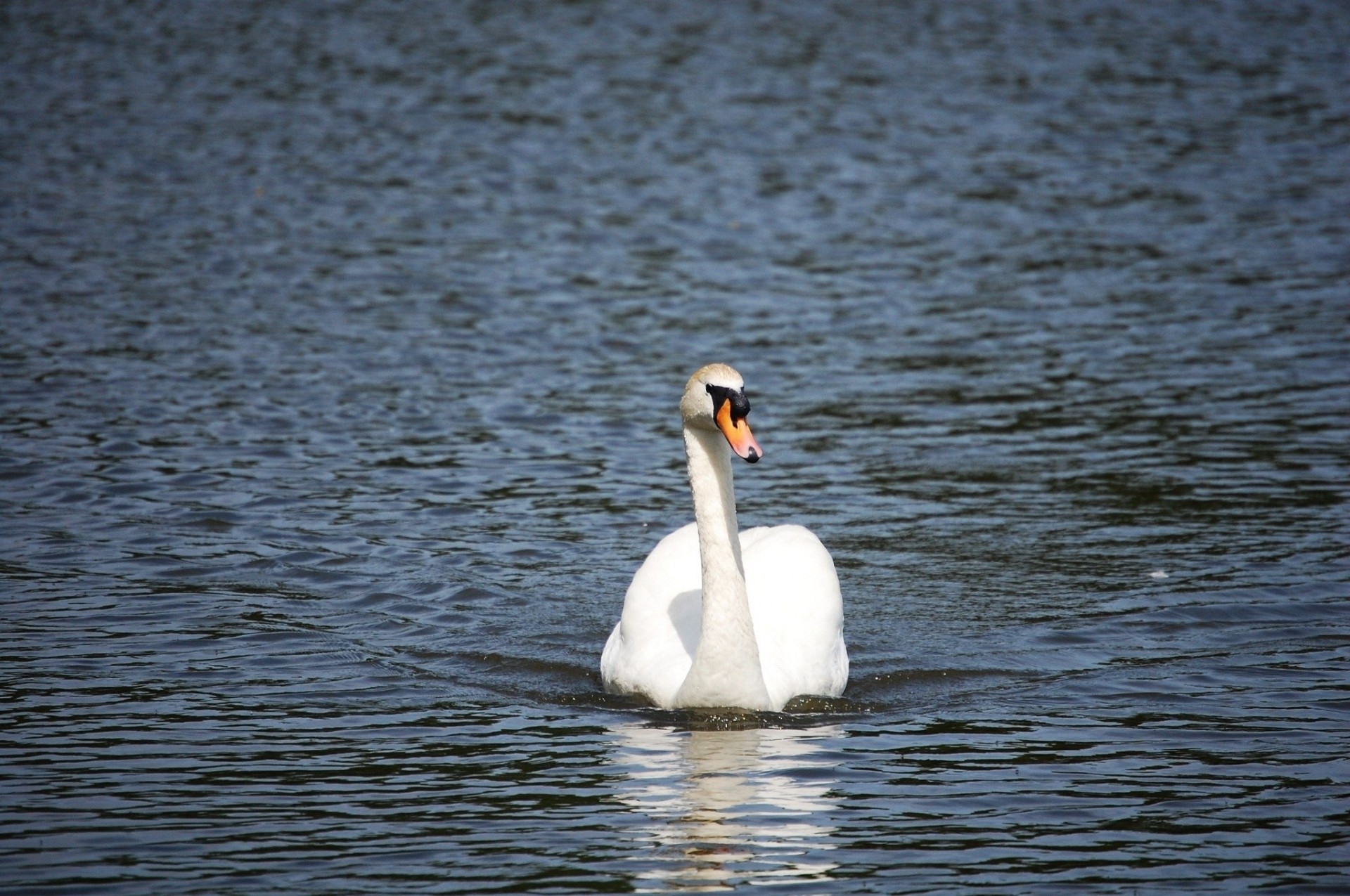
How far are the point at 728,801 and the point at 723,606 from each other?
1.27 metres

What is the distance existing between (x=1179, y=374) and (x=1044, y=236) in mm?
5560

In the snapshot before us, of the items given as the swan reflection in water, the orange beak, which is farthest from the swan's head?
the swan reflection in water

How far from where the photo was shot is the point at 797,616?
926cm

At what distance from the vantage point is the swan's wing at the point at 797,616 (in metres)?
9.01

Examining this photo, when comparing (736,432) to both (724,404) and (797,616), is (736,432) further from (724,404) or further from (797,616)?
(797,616)

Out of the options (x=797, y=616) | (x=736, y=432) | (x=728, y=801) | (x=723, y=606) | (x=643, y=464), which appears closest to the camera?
(x=728, y=801)

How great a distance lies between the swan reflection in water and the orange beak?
4.45 feet

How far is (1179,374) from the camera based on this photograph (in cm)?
1539

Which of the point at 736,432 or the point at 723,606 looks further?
the point at 723,606

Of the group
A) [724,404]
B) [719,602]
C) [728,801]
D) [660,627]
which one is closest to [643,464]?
[660,627]

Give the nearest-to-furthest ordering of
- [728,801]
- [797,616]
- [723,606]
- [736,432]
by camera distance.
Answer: [728,801] < [736,432] < [723,606] < [797,616]

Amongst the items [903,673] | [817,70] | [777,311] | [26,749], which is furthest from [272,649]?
[817,70]

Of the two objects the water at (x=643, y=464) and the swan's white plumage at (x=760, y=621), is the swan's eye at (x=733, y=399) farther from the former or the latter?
the water at (x=643, y=464)

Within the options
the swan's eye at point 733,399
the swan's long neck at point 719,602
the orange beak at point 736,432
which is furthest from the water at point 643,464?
the swan's eye at point 733,399
